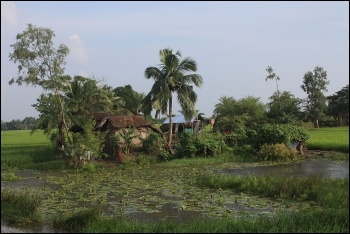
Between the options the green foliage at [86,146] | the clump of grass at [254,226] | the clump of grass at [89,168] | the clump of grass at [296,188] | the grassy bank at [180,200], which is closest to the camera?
the clump of grass at [254,226]

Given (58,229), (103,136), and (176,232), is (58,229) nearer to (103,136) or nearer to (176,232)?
(176,232)

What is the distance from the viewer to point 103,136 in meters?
21.2

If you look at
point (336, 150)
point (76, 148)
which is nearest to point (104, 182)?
point (76, 148)

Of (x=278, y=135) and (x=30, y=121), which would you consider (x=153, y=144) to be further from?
(x=30, y=121)

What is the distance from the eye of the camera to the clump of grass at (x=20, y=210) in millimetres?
7719

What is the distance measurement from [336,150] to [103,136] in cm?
1482

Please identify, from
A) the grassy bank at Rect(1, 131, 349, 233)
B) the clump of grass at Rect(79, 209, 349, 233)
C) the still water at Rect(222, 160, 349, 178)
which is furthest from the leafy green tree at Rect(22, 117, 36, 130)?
the clump of grass at Rect(79, 209, 349, 233)

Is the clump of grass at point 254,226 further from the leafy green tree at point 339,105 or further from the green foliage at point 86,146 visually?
the leafy green tree at point 339,105

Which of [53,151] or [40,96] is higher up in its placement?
[40,96]

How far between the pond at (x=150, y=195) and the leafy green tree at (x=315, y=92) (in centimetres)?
3304

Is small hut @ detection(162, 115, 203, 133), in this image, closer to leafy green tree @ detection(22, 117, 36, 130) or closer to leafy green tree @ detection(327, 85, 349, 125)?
leafy green tree @ detection(22, 117, 36, 130)

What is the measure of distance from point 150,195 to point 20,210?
433cm

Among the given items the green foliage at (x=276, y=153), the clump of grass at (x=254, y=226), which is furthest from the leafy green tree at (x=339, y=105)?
the clump of grass at (x=254, y=226)

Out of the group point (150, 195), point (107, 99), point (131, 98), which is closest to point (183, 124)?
point (131, 98)
